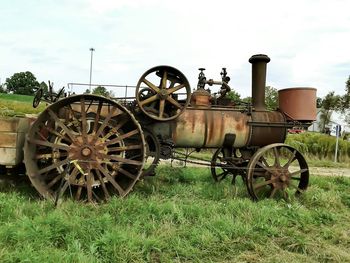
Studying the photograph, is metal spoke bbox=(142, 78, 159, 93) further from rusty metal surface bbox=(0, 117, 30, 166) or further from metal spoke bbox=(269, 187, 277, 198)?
metal spoke bbox=(269, 187, 277, 198)

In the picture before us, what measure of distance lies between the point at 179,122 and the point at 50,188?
8.54ft

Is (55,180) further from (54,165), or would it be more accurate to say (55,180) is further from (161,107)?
(161,107)

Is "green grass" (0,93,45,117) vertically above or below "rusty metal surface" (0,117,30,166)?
above

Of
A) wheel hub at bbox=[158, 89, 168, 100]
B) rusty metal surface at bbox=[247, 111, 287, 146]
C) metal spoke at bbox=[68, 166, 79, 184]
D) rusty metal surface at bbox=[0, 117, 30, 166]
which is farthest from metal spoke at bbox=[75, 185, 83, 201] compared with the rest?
rusty metal surface at bbox=[247, 111, 287, 146]

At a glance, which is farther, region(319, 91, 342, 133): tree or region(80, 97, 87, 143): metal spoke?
region(319, 91, 342, 133): tree

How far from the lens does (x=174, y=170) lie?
9.70 m

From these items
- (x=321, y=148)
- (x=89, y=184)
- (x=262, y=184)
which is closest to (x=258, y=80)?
(x=262, y=184)

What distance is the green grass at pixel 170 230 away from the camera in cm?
412

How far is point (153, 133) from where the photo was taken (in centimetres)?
704

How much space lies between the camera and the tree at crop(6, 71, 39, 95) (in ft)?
234

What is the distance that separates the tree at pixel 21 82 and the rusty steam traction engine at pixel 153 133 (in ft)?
226

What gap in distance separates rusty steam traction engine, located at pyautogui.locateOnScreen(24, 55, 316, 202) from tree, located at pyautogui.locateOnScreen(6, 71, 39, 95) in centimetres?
6894

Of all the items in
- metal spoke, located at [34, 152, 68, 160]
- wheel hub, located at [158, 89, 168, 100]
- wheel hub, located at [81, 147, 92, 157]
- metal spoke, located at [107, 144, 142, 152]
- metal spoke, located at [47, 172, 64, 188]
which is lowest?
metal spoke, located at [47, 172, 64, 188]

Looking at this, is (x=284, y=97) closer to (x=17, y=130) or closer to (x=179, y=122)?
(x=179, y=122)
